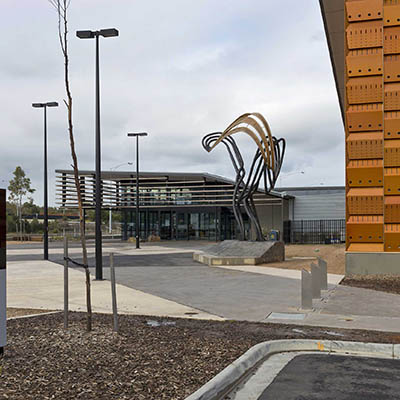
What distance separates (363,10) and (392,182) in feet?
19.7

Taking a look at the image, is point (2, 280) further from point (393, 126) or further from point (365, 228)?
point (393, 126)

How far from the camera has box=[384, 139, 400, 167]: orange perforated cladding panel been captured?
643 inches

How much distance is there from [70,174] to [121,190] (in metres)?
6.70

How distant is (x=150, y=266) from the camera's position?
21.1m

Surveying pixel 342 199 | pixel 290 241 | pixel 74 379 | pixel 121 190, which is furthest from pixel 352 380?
pixel 121 190

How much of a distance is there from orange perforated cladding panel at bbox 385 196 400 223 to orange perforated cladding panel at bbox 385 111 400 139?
206cm

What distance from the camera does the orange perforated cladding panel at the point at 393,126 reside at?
1647 centimetres

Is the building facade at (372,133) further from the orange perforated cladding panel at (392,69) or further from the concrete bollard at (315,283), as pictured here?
the concrete bollard at (315,283)

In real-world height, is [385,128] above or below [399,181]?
above

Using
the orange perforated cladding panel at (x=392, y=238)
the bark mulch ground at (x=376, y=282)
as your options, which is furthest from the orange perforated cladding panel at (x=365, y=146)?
the bark mulch ground at (x=376, y=282)

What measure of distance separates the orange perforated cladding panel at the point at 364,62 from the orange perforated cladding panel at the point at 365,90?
200 mm

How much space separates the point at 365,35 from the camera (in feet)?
55.8

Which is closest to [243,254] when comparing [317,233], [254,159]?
[254,159]

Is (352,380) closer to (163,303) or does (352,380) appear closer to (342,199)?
(163,303)
